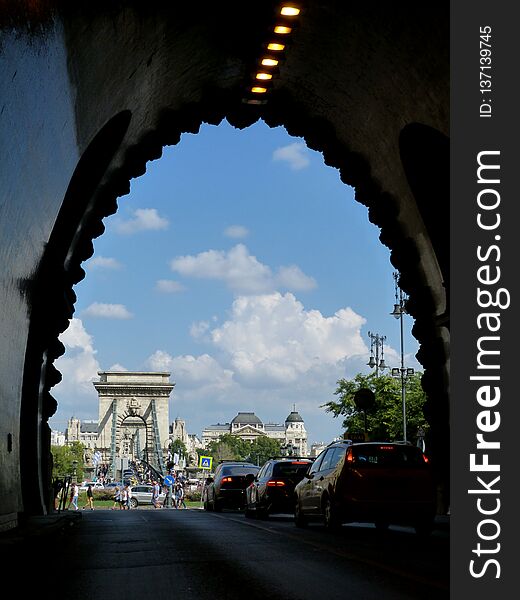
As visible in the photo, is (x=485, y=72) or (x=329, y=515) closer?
(x=485, y=72)

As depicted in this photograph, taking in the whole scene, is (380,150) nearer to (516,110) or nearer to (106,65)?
(106,65)

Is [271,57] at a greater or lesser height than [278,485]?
greater

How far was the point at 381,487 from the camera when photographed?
17.5 metres

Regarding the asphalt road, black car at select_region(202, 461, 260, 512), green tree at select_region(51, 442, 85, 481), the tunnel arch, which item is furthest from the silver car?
green tree at select_region(51, 442, 85, 481)

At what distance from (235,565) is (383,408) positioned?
207 feet

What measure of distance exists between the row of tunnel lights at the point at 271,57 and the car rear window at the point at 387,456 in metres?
7.14

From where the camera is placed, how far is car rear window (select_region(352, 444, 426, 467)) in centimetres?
1775

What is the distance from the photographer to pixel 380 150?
72.9 feet

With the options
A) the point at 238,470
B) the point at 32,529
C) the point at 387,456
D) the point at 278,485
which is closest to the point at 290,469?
the point at 278,485

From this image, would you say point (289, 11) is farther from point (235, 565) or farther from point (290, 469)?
point (290, 469)

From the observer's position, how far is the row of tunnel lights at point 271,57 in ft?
57.6

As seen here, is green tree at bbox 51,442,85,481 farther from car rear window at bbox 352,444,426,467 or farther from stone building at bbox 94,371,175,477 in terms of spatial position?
car rear window at bbox 352,444,426,467

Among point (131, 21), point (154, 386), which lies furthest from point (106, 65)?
point (154, 386)

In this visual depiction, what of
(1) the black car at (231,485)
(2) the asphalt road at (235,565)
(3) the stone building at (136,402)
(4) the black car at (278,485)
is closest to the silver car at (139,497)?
(1) the black car at (231,485)
